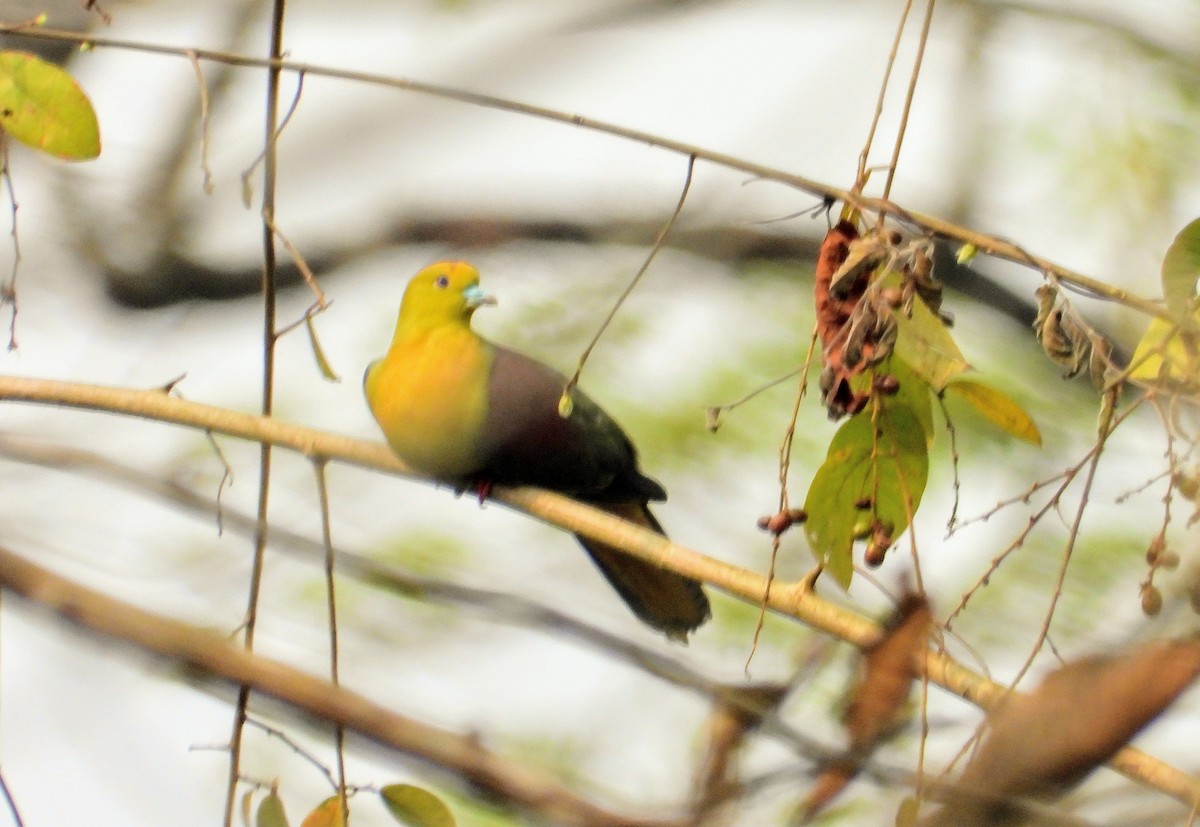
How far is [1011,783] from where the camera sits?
67 cm

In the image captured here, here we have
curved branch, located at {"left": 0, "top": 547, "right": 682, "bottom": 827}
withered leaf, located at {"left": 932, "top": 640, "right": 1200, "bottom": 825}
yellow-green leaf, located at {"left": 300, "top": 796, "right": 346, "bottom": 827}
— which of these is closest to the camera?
withered leaf, located at {"left": 932, "top": 640, "right": 1200, "bottom": 825}

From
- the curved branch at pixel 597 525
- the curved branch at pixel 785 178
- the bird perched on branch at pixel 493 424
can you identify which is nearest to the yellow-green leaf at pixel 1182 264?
the curved branch at pixel 785 178

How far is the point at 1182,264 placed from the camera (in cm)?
132

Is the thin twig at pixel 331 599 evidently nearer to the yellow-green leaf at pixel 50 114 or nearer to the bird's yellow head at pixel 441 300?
the yellow-green leaf at pixel 50 114

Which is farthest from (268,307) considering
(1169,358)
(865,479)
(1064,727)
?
(1064,727)

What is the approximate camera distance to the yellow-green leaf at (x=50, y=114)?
1.35 m

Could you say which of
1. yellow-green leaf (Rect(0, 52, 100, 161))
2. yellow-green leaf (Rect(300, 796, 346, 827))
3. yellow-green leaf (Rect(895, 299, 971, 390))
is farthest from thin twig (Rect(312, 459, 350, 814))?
yellow-green leaf (Rect(895, 299, 971, 390))

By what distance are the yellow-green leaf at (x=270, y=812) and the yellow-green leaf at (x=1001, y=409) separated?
95cm

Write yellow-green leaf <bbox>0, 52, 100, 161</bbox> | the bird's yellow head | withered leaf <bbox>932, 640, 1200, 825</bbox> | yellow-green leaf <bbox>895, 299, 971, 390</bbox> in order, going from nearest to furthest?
withered leaf <bbox>932, 640, 1200, 825</bbox>, yellow-green leaf <bbox>895, 299, 971, 390</bbox>, yellow-green leaf <bbox>0, 52, 100, 161</bbox>, the bird's yellow head

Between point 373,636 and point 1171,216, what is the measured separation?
2182 mm

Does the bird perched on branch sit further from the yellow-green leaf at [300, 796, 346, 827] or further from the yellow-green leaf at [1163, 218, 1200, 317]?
the yellow-green leaf at [1163, 218, 1200, 317]

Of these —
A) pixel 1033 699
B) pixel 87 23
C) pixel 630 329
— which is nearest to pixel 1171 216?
pixel 630 329

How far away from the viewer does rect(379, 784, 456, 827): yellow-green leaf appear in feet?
4.62

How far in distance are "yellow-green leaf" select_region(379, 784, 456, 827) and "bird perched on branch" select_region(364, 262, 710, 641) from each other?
73 centimetres
